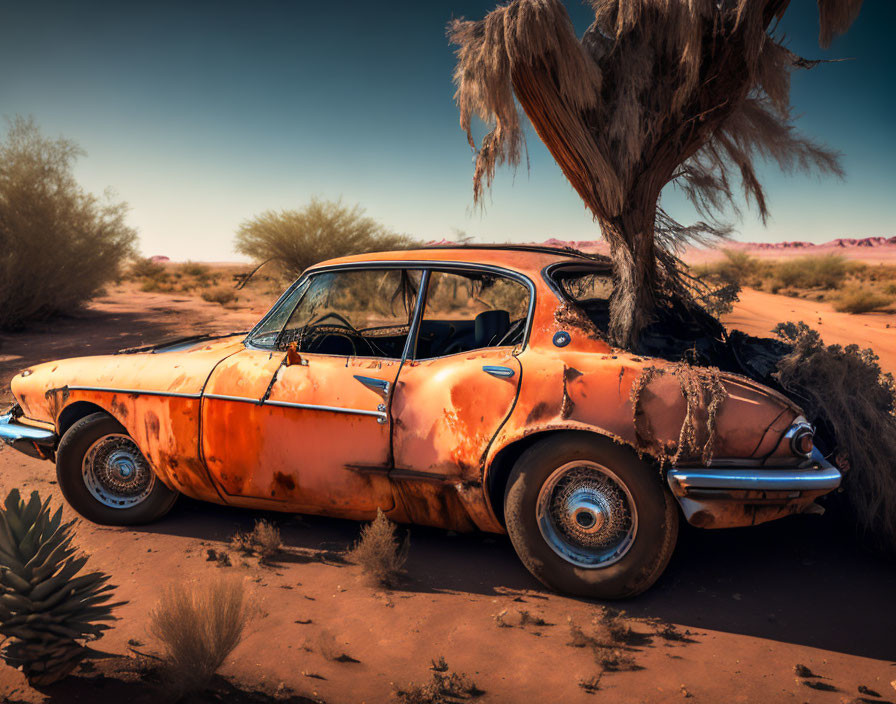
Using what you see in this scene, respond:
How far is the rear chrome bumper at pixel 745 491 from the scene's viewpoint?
2738 millimetres

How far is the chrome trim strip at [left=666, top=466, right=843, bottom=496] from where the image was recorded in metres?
2.73

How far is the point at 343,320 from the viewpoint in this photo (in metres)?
4.30

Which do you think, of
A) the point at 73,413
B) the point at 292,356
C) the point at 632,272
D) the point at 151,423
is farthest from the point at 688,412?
the point at 73,413

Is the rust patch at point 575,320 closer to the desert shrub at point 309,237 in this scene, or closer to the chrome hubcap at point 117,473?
the chrome hubcap at point 117,473

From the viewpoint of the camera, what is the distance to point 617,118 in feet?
11.5

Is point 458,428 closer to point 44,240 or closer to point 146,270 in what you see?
point 44,240

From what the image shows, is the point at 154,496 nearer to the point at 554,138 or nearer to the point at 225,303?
the point at 554,138

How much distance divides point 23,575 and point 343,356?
69.9 inches

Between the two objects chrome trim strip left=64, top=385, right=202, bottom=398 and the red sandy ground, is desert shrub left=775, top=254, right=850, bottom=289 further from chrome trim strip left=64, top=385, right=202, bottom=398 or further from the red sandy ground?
chrome trim strip left=64, top=385, right=202, bottom=398

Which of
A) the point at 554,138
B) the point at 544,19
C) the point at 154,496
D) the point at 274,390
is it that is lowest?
the point at 154,496

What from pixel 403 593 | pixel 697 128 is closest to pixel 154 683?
pixel 403 593

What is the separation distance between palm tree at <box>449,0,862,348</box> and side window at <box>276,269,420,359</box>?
3.97ft

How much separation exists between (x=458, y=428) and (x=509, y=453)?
29 centimetres

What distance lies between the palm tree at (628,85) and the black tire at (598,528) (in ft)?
2.24
